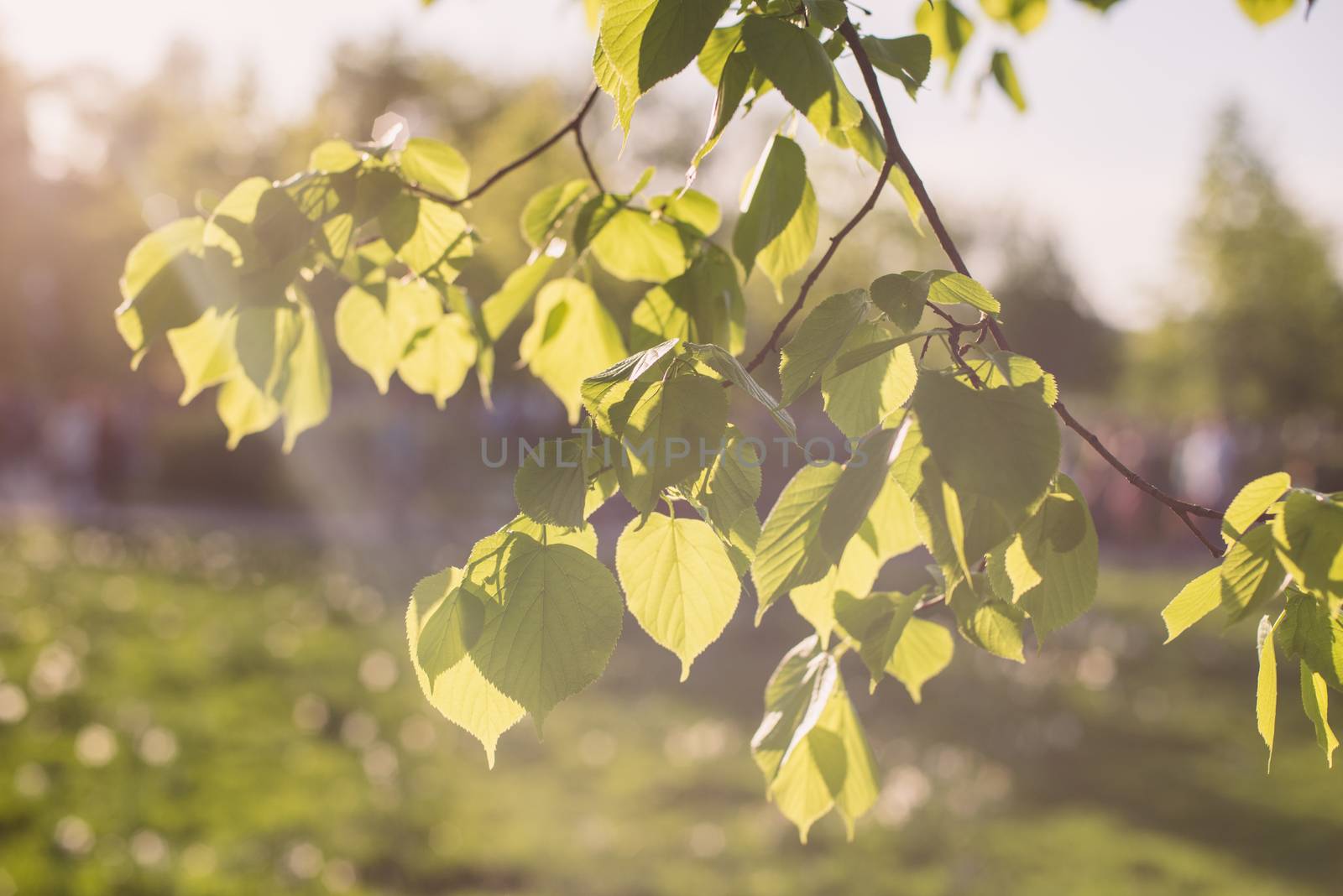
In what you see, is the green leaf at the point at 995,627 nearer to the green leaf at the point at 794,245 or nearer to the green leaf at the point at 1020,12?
the green leaf at the point at 794,245

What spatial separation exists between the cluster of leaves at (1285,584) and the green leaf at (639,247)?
78 centimetres

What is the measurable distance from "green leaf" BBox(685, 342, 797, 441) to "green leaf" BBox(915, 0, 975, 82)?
1.48m

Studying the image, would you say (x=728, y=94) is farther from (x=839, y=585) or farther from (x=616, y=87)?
(x=839, y=585)

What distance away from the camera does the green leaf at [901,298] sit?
0.91 meters

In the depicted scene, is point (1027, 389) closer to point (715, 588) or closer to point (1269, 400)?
point (715, 588)

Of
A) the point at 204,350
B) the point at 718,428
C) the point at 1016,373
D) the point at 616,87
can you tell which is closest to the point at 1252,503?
the point at 1016,373

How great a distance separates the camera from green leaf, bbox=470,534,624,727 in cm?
96

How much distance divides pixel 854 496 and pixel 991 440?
0.36 feet

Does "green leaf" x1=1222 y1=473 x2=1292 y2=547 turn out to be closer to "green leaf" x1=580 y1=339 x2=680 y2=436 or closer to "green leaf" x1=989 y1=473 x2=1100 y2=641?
"green leaf" x1=989 y1=473 x2=1100 y2=641

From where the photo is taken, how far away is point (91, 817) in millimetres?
4133

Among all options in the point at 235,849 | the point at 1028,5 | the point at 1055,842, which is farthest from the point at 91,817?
the point at 1028,5

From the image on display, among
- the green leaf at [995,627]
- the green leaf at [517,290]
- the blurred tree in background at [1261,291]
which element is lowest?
the green leaf at [995,627]

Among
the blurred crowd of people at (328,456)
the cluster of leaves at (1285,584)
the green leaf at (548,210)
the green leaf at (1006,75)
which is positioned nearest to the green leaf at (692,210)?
the green leaf at (548,210)

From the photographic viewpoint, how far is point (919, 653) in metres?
1.38
